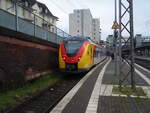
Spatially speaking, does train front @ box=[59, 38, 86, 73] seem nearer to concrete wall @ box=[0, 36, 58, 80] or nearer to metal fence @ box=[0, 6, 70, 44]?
concrete wall @ box=[0, 36, 58, 80]

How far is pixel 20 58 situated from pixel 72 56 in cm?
495

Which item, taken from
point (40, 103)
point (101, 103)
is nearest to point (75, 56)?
point (40, 103)

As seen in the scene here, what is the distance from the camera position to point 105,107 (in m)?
7.26

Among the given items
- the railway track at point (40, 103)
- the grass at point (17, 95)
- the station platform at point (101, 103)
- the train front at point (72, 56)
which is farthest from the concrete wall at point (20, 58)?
the station platform at point (101, 103)

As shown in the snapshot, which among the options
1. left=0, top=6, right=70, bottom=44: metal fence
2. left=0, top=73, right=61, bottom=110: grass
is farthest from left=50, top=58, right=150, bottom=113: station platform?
left=0, top=6, right=70, bottom=44: metal fence

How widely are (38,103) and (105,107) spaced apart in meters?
2.66

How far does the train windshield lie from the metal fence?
6.65 ft

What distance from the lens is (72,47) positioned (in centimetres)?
1534

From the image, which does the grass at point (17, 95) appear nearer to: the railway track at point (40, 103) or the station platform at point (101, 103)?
the railway track at point (40, 103)

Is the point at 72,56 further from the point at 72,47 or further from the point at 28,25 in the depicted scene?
the point at 28,25

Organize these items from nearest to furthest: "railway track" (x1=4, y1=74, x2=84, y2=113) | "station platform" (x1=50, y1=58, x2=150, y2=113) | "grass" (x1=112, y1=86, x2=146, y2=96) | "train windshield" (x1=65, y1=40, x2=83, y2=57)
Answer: "station platform" (x1=50, y1=58, x2=150, y2=113) → "railway track" (x1=4, y1=74, x2=84, y2=113) → "grass" (x1=112, y1=86, x2=146, y2=96) → "train windshield" (x1=65, y1=40, x2=83, y2=57)

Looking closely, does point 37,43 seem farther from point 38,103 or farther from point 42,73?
point 38,103

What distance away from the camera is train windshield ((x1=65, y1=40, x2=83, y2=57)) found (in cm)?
1500

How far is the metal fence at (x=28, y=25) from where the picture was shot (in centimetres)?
1014
